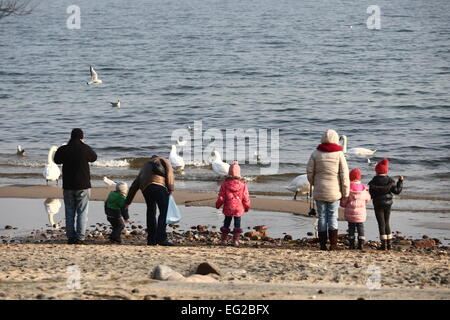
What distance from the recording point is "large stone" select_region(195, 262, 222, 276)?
32.5 ft

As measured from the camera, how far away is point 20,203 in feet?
58.3

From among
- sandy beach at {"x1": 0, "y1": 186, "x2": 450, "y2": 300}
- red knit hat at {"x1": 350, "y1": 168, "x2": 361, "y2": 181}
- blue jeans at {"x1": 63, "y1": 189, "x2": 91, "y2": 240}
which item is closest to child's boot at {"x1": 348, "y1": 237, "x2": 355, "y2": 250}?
sandy beach at {"x1": 0, "y1": 186, "x2": 450, "y2": 300}

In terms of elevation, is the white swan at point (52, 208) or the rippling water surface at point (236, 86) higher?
the rippling water surface at point (236, 86)

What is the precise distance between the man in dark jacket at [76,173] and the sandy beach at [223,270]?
0.50 metres

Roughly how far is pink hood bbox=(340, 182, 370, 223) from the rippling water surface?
7.84 meters

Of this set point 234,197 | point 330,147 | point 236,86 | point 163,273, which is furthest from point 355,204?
point 236,86

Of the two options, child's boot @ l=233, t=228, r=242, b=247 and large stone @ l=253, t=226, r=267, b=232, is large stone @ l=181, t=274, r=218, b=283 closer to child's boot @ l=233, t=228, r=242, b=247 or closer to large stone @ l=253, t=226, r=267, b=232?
child's boot @ l=233, t=228, r=242, b=247

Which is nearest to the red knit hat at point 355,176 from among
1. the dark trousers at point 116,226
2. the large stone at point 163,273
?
the dark trousers at point 116,226

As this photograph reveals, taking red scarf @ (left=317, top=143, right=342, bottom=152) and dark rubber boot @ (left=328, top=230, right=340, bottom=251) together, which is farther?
dark rubber boot @ (left=328, top=230, right=340, bottom=251)

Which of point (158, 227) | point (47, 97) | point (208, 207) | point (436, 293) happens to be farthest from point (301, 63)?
point (436, 293)

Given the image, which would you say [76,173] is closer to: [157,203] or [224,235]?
[157,203]

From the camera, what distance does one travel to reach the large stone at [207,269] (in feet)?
32.5

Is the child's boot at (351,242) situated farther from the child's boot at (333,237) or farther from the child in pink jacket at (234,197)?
the child in pink jacket at (234,197)
